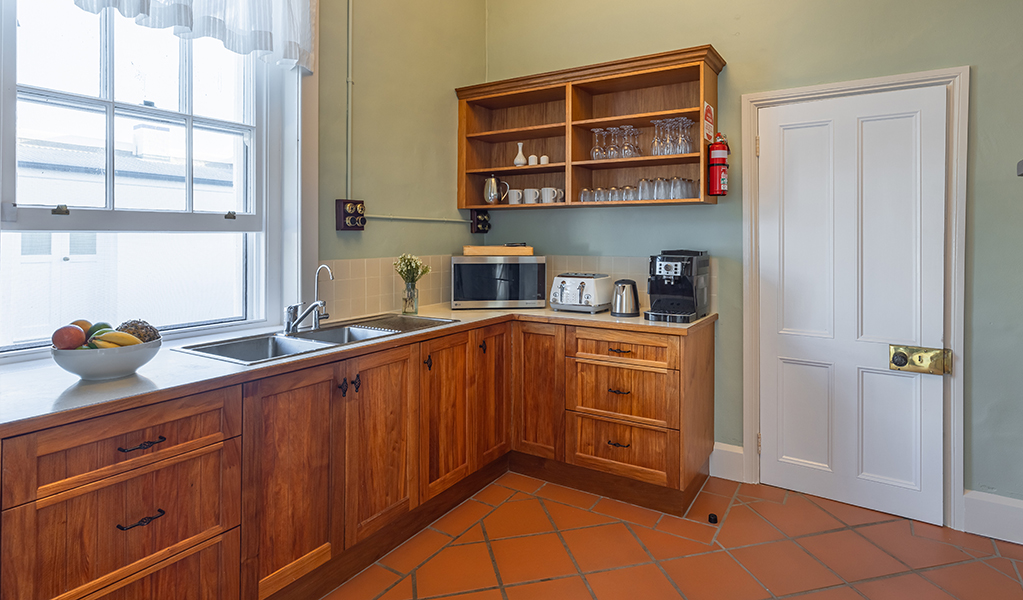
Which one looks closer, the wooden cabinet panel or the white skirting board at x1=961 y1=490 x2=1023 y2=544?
the wooden cabinet panel

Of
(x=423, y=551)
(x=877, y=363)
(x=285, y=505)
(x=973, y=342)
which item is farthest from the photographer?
(x=877, y=363)

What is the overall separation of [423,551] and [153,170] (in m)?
1.82

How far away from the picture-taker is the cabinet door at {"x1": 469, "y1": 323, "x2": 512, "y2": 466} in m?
2.92

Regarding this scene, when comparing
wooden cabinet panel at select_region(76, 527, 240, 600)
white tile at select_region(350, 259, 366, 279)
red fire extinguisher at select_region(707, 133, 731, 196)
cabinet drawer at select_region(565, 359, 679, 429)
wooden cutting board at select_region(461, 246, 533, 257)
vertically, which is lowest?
wooden cabinet panel at select_region(76, 527, 240, 600)

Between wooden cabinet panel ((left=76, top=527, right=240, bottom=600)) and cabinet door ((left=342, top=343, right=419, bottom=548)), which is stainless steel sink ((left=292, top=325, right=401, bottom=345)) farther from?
wooden cabinet panel ((left=76, top=527, right=240, bottom=600))

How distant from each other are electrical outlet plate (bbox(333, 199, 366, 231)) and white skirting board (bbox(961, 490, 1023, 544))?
3052 mm

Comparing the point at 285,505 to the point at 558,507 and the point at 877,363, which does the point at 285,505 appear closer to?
the point at 558,507

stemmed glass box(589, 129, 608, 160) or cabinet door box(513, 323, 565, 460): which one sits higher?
stemmed glass box(589, 129, 608, 160)

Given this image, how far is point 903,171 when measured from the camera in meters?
2.69

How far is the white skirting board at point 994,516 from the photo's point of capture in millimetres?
2518

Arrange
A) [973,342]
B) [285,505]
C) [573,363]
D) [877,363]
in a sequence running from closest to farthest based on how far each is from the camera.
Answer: [285,505]
[973,342]
[877,363]
[573,363]

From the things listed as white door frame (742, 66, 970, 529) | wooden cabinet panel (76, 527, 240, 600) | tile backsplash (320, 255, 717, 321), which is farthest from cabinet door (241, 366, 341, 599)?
white door frame (742, 66, 970, 529)

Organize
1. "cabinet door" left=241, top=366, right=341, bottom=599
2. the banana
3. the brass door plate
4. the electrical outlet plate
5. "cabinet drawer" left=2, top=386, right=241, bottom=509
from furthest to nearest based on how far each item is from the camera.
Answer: the electrical outlet plate < the brass door plate < "cabinet door" left=241, top=366, right=341, bottom=599 < the banana < "cabinet drawer" left=2, top=386, right=241, bottom=509

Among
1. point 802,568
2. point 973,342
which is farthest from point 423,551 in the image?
point 973,342
